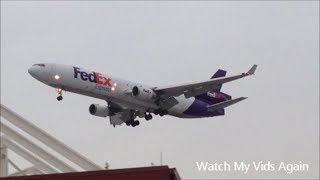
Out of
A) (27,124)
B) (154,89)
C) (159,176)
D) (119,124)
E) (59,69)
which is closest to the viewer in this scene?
(159,176)

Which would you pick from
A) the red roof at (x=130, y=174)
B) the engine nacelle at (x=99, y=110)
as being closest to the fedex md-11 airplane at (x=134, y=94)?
the engine nacelle at (x=99, y=110)

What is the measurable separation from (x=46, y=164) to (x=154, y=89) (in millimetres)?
24757

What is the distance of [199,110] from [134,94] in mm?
10624

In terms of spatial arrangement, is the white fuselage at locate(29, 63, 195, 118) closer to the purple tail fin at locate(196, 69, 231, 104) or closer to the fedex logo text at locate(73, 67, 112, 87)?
the fedex logo text at locate(73, 67, 112, 87)

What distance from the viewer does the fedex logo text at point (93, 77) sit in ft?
254

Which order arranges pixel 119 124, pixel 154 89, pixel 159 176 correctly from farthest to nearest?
pixel 119 124 → pixel 154 89 → pixel 159 176

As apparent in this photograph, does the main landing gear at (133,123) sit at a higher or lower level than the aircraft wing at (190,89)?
lower

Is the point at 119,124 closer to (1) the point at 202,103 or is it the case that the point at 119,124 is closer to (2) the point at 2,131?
(1) the point at 202,103

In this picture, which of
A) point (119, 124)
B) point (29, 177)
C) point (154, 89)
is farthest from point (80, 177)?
point (119, 124)

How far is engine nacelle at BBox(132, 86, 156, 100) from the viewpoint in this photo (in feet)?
262

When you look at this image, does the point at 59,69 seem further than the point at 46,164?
No

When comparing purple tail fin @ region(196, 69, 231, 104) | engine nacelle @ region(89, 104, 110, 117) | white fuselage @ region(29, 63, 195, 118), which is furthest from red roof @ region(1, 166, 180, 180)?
purple tail fin @ region(196, 69, 231, 104)

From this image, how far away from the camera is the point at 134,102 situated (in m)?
80.9

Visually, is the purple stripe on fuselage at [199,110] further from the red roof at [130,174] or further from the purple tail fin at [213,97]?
the red roof at [130,174]
